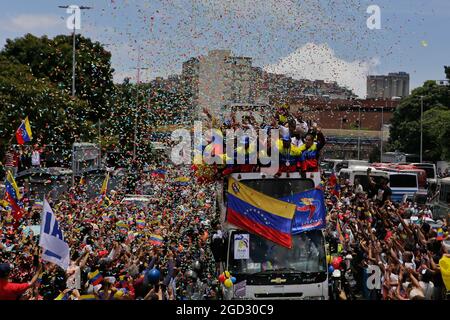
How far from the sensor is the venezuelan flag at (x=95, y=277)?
11508 mm

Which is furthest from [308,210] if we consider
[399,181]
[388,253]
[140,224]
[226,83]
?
[399,181]

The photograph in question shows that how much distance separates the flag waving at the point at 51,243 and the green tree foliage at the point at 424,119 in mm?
56627

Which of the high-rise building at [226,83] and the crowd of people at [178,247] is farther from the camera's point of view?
the high-rise building at [226,83]

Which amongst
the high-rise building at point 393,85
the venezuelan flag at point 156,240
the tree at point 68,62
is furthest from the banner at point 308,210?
the high-rise building at point 393,85

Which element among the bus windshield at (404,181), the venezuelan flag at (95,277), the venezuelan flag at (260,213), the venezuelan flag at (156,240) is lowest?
the venezuelan flag at (95,277)

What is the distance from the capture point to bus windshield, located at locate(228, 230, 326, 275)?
1209cm

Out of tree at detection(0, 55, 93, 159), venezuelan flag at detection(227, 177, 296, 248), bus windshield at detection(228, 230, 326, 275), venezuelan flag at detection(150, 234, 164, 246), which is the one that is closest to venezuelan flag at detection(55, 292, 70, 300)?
bus windshield at detection(228, 230, 326, 275)

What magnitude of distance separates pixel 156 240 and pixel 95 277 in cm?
321

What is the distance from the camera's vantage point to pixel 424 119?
2721 inches

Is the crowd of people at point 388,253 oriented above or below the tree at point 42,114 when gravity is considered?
below

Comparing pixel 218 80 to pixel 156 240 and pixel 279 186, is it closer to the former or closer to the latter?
pixel 156 240

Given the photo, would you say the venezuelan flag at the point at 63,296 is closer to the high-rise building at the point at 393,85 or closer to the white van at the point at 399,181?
the white van at the point at 399,181

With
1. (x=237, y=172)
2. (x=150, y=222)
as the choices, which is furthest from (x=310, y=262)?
(x=150, y=222)

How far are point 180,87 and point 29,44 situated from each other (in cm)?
3148
